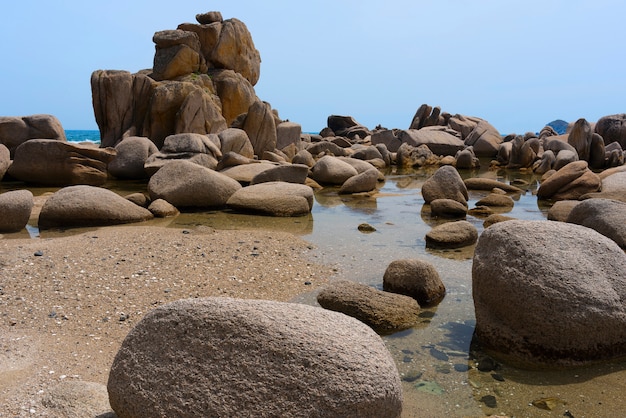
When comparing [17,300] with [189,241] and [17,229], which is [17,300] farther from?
[17,229]

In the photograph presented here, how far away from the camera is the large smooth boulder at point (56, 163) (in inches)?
470

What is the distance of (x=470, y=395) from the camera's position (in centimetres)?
345

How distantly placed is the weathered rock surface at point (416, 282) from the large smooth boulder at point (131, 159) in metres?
10.1

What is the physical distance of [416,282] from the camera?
16.8 feet

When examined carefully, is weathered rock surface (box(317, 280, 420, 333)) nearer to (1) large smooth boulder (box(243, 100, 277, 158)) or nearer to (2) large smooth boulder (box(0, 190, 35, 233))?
(2) large smooth boulder (box(0, 190, 35, 233))

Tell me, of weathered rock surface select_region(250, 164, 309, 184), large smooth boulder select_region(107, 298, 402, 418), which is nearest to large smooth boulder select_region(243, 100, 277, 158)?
weathered rock surface select_region(250, 164, 309, 184)

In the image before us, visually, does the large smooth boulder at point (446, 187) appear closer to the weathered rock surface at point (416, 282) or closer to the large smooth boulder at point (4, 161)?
the weathered rock surface at point (416, 282)

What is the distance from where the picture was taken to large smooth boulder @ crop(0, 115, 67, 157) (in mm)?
14117

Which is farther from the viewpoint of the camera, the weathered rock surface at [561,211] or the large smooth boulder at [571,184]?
the large smooth boulder at [571,184]

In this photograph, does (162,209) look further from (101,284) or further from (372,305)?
(372,305)

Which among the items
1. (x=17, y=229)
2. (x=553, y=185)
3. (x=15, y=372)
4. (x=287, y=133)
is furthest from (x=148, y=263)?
(x=287, y=133)

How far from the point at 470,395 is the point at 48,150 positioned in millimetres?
11283

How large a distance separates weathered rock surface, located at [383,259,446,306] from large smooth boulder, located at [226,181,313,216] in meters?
4.26

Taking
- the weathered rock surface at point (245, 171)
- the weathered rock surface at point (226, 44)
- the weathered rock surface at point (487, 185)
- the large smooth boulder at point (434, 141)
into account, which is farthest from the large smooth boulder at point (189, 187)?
the large smooth boulder at point (434, 141)
